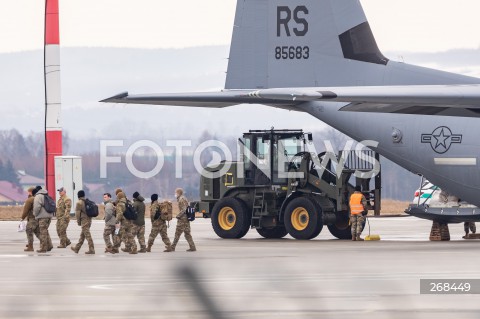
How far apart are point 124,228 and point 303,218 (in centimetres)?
592

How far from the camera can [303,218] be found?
2920cm

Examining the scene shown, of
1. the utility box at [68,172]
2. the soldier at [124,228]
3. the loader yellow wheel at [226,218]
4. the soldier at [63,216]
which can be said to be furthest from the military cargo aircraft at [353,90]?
the utility box at [68,172]

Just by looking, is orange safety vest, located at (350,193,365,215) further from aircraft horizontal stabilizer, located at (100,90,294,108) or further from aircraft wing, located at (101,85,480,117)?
aircraft wing, located at (101,85,480,117)

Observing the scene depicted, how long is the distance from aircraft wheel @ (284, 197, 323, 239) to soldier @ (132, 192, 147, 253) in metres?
5.09

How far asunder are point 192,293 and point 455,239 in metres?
24.0

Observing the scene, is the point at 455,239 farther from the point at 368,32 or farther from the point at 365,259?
the point at 365,259

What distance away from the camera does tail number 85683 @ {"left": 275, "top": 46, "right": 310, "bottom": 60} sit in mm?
29766

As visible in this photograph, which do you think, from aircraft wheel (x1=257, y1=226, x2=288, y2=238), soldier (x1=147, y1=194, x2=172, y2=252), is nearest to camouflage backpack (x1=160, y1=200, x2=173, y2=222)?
soldier (x1=147, y1=194, x2=172, y2=252)

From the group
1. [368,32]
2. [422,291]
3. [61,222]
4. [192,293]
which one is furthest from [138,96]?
[192,293]

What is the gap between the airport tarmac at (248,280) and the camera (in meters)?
12.8

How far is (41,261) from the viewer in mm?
23031

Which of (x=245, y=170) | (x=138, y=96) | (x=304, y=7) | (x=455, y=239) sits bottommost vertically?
(x=455, y=239)

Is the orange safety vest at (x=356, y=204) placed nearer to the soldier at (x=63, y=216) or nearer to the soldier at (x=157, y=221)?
the soldier at (x=157, y=221)

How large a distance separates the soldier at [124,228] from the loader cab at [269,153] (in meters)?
6.29
